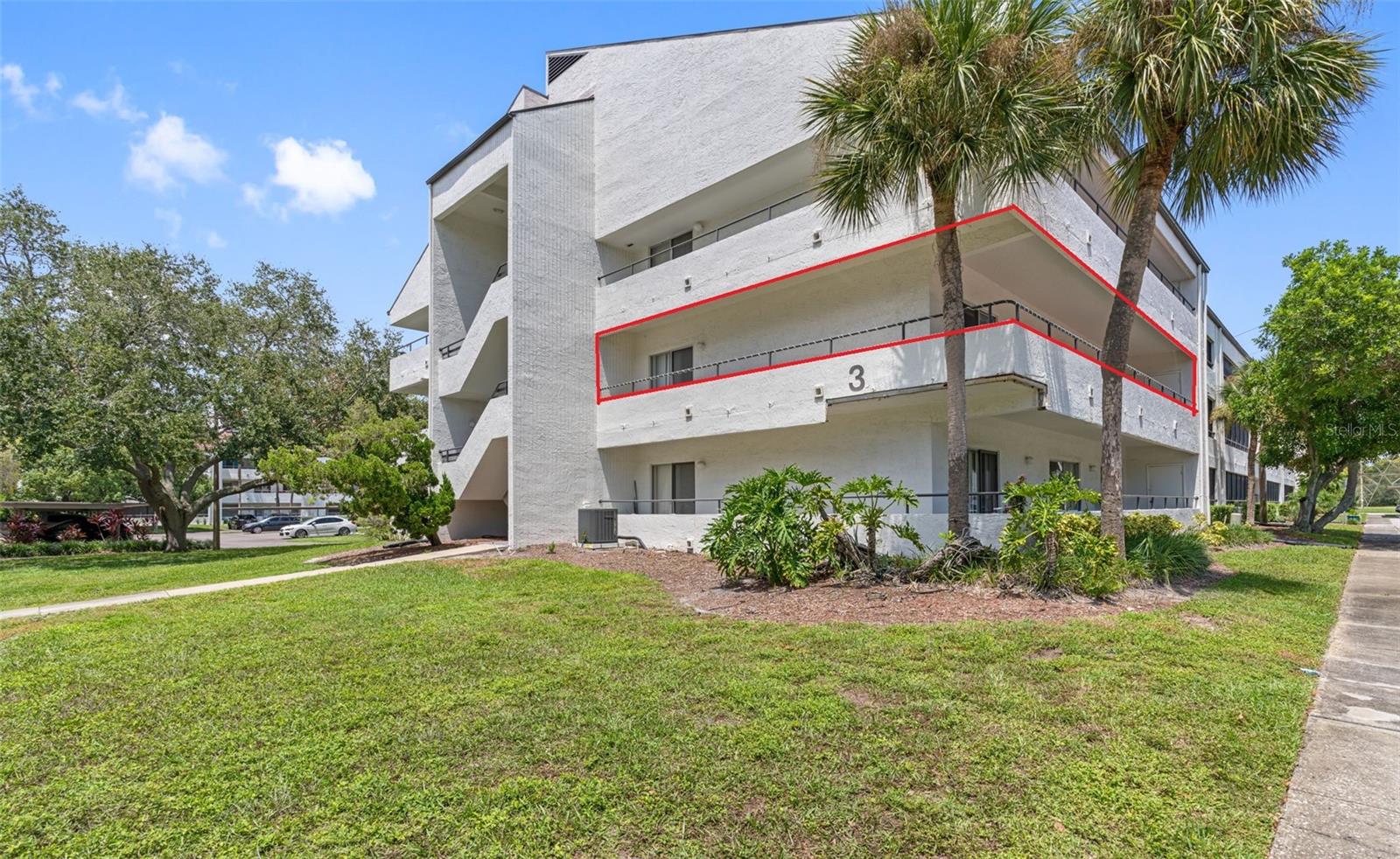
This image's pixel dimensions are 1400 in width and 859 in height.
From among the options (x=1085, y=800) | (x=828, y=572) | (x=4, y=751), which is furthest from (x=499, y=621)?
(x=1085, y=800)

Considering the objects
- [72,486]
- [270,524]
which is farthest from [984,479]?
[72,486]

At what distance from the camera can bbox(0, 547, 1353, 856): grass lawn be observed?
3.61 m

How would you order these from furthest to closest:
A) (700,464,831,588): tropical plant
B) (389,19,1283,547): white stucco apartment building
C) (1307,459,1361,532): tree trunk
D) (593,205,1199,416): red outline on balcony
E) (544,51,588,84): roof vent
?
(1307,459,1361,532): tree trunk → (544,51,588,84): roof vent → (389,19,1283,547): white stucco apartment building → (593,205,1199,416): red outline on balcony → (700,464,831,588): tropical plant

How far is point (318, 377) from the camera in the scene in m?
26.7

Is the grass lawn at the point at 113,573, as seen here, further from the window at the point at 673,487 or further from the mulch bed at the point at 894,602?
the mulch bed at the point at 894,602

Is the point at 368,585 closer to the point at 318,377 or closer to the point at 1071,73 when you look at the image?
the point at 1071,73

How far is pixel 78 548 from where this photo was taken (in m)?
25.1

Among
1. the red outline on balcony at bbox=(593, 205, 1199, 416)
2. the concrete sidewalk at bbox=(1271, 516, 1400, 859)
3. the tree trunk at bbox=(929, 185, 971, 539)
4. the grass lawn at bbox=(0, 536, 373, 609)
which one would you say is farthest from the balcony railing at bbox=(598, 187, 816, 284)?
the concrete sidewalk at bbox=(1271, 516, 1400, 859)

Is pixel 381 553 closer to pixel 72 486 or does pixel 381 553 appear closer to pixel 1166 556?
pixel 1166 556

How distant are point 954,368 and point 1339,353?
18.0m

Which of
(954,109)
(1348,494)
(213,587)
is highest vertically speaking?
(954,109)

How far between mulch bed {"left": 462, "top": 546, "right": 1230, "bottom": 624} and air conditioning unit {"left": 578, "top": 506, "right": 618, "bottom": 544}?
6.51 m

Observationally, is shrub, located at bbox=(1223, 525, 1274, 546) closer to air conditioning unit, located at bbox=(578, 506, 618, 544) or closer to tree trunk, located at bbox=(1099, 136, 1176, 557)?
tree trunk, located at bbox=(1099, 136, 1176, 557)

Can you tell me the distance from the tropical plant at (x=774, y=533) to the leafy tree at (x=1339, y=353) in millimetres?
19500
